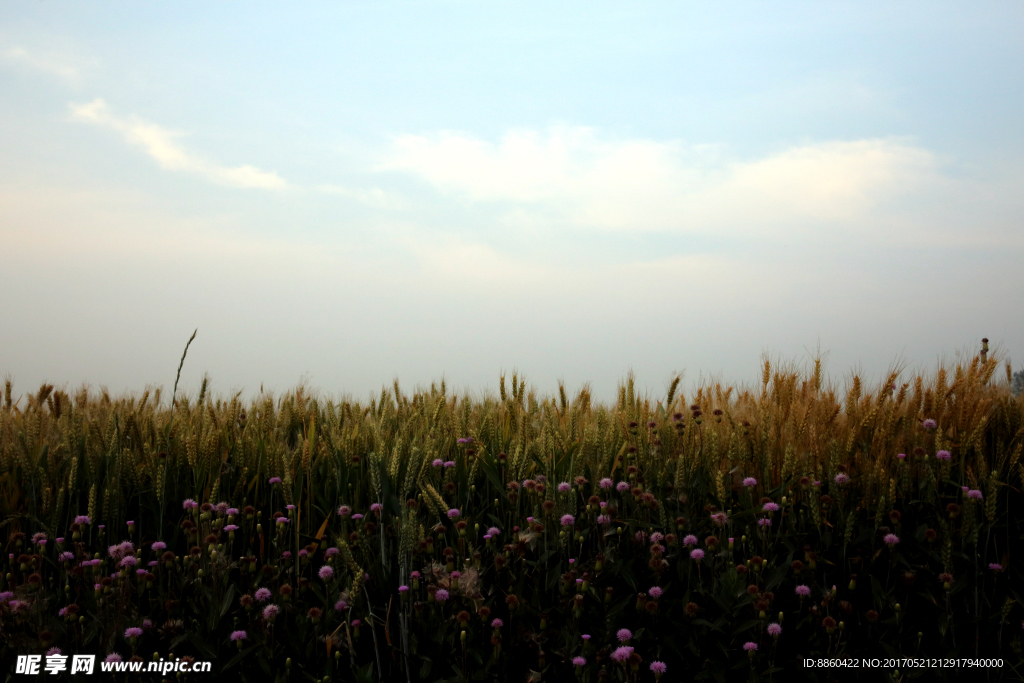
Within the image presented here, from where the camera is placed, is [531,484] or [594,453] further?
[594,453]

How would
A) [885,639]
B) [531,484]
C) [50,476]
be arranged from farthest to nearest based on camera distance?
[50,476] → [531,484] → [885,639]

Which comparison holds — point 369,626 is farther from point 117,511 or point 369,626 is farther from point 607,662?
point 117,511

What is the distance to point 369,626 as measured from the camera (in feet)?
9.79

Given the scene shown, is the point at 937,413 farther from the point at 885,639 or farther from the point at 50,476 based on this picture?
the point at 50,476

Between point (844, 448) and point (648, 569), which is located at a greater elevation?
point (844, 448)

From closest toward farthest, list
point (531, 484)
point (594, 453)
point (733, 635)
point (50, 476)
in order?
1. point (733, 635)
2. point (531, 484)
3. point (594, 453)
4. point (50, 476)

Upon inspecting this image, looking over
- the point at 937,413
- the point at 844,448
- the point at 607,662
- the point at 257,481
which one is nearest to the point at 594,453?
the point at 607,662

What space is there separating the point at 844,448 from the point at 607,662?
161cm

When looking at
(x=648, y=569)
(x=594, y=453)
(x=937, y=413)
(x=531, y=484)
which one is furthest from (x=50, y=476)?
(x=937, y=413)

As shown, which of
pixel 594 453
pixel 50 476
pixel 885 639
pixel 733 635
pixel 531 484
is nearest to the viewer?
pixel 733 635

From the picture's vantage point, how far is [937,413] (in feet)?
13.0

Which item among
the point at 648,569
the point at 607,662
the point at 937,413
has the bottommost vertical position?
the point at 607,662

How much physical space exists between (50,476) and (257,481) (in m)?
1.15

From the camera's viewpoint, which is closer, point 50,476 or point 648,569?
point 648,569
